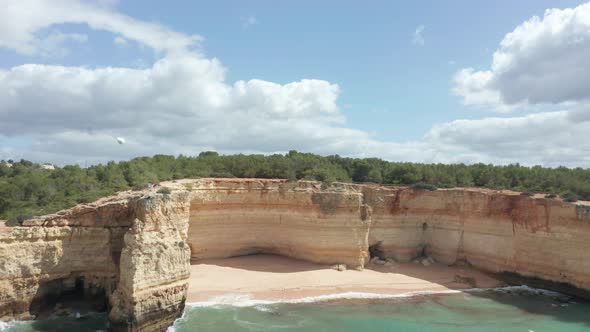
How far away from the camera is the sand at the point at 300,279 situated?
70.4 ft

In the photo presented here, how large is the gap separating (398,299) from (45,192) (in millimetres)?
19255

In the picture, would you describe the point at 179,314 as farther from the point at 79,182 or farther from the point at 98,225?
the point at 79,182

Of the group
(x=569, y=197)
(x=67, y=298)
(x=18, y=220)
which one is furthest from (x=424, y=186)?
(x=18, y=220)

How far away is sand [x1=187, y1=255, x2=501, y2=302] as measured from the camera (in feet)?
70.4

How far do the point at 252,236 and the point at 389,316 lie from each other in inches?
398

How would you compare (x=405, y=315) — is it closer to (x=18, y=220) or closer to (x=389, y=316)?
(x=389, y=316)

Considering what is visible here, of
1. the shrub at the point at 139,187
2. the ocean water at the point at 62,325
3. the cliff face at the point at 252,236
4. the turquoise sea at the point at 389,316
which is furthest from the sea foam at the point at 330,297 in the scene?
the shrub at the point at 139,187

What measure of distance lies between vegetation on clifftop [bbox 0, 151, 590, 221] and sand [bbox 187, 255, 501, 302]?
18.9 feet

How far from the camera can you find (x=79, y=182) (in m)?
21.5

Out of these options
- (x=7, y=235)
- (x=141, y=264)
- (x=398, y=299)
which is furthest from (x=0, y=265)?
(x=398, y=299)

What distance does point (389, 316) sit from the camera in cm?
1927

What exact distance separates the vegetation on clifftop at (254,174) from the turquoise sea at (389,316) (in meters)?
5.89

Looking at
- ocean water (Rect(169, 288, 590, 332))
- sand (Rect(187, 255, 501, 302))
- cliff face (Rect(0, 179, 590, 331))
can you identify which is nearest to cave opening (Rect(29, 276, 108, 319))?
cliff face (Rect(0, 179, 590, 331))

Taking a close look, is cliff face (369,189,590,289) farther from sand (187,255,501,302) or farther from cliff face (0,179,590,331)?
sand (187,255,501,302)
